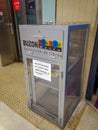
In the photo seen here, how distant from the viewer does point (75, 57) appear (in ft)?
4.14

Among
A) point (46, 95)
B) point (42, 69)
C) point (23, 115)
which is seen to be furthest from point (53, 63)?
point (23, 115)

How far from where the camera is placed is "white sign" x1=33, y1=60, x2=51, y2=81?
1.11 meters

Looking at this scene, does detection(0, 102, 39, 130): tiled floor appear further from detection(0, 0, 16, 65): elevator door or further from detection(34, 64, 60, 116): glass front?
detection(0, 0, 16, 65): elevator door

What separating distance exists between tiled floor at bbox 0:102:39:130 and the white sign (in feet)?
2.04

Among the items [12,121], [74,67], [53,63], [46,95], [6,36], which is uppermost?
[6,36]

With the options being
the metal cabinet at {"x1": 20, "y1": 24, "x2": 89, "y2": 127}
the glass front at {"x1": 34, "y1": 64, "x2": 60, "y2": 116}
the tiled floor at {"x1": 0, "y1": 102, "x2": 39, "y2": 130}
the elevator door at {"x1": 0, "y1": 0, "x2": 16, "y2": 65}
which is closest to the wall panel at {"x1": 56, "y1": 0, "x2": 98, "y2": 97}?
the metal cabinet at {"x1": 20, "y1": 24, "x2": 89, "y2": 127}

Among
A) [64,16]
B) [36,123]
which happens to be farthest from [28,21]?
[36,123]

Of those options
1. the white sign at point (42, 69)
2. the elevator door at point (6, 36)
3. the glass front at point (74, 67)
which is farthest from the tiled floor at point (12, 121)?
the elevator door at point (6, 36)

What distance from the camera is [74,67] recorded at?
4.11 ft

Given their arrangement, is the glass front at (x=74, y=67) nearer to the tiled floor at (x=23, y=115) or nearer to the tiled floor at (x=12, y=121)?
the tiled floor at (x=23, y=115)

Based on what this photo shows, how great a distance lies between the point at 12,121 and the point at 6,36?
209 cm

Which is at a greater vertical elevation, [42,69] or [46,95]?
[42,69]

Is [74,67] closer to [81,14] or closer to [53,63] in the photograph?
[53,63]

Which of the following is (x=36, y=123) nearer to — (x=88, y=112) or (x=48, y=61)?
(x=88, y=112)
